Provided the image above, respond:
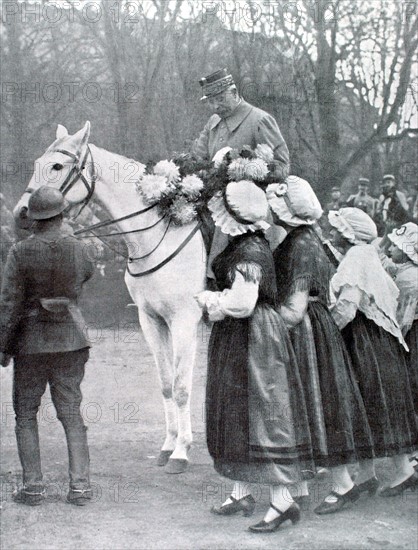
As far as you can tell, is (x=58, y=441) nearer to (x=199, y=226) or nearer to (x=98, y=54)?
(x=199, y=226)

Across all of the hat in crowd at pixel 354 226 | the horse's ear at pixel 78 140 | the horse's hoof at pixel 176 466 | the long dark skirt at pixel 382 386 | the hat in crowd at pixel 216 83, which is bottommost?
the horse's hoof at pixel 176 466

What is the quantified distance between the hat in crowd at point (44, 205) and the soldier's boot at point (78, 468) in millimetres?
1266

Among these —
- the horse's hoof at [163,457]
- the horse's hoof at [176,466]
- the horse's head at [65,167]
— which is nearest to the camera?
the horse's head at [65,167]

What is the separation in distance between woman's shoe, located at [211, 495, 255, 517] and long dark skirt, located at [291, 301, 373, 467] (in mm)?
431

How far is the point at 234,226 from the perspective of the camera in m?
3.96

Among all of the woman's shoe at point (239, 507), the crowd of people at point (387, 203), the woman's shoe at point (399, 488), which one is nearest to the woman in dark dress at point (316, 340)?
the woman's shoe at point (399, 488)

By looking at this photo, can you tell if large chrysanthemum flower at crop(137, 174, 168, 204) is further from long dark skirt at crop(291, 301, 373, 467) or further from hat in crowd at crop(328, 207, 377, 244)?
long dark skirt at crop(291, 301, 373, 467)

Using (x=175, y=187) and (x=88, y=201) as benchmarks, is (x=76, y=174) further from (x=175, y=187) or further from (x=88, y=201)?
(x=175, y=187)

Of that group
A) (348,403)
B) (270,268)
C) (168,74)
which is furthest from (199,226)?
(168,74)

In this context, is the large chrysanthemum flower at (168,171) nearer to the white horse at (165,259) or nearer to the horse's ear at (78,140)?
the white horse at (165,259)

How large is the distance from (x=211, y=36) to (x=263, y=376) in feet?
13.8

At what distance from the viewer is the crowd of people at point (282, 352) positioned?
12.9 ft

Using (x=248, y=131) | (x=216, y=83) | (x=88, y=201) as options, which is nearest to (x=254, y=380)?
(x=88, y=201)

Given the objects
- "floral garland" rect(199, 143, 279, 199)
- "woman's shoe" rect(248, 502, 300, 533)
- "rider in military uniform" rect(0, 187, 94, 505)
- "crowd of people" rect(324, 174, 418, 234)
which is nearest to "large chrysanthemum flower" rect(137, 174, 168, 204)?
"floral garland" rect(199, 143, 279, 199)
